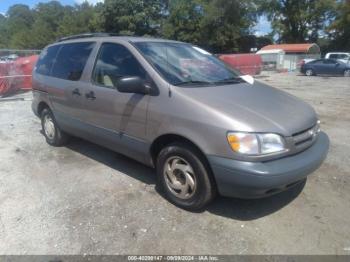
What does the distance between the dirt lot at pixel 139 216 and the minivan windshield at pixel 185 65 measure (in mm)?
1398

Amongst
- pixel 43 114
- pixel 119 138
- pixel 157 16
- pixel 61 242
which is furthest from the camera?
pixel 157 16

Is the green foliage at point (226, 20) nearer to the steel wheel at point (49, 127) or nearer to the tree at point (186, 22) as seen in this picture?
the tree at point (186, 22)

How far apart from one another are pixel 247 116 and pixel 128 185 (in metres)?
1.86

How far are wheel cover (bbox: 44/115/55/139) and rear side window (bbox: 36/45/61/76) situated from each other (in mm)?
779

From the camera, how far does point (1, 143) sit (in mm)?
6180

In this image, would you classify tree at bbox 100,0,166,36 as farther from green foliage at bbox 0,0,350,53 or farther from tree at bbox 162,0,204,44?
tree at bbox 162,0,204,44

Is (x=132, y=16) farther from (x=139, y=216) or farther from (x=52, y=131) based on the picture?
Result: (x=139, y=216)

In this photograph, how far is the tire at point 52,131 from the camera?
223 inches

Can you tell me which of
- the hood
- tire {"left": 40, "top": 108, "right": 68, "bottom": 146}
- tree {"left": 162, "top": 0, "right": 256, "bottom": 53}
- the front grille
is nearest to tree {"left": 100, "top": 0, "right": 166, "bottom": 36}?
tree {"left": 162, "top": 0, "right": 256, "bottom": 53}

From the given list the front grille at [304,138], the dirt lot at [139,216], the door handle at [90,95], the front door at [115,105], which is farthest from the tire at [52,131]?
the front grille at [304,138]

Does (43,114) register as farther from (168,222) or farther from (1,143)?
(168,222)

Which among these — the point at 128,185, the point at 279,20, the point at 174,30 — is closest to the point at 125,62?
the point at 128,185

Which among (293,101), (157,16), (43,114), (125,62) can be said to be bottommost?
(43,114)

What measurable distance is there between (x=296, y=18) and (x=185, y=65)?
55.3 m
